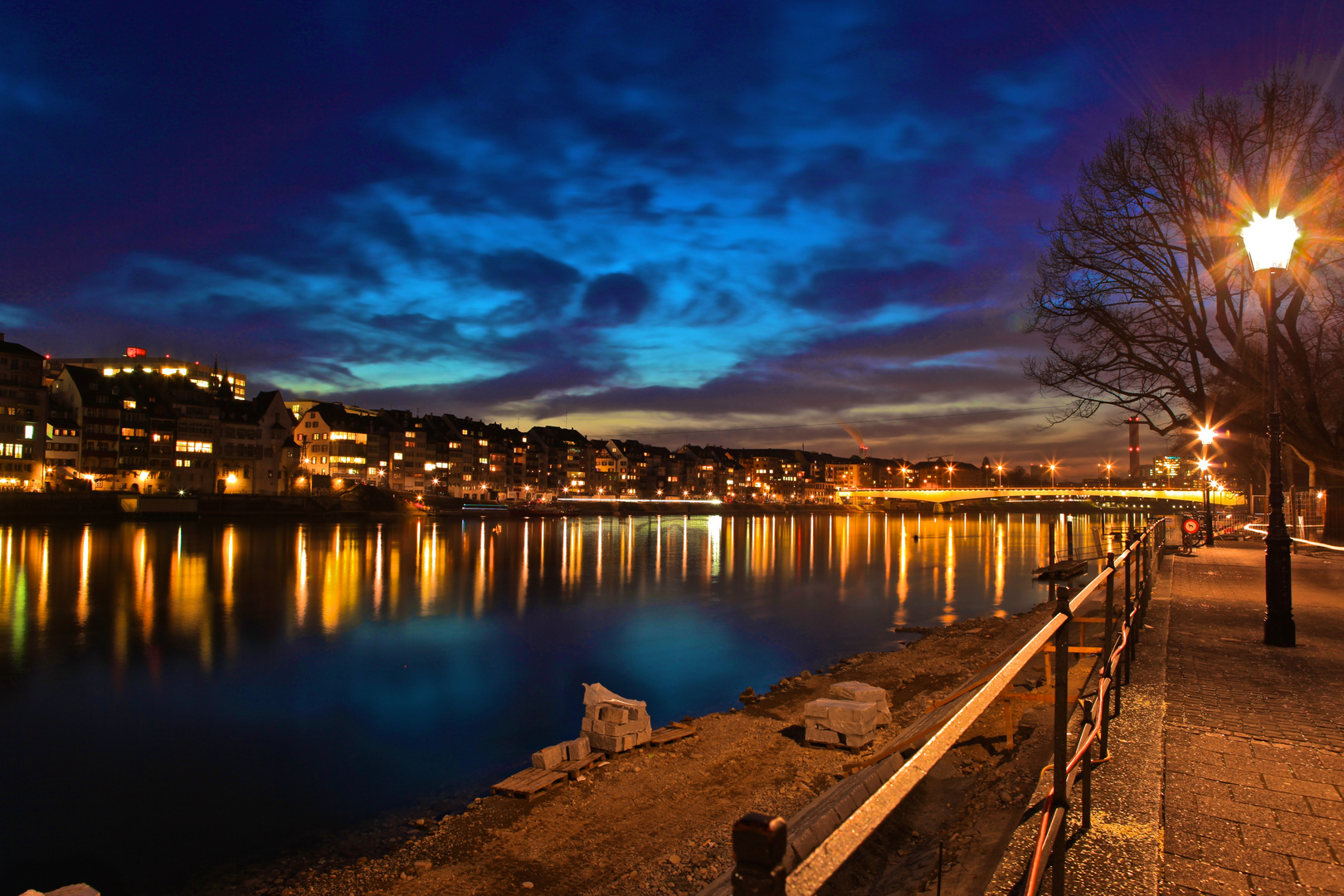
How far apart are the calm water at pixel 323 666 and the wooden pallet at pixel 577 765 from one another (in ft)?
5.93

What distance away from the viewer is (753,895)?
4.95ft

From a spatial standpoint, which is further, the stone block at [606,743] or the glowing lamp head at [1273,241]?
the stone block at [606,743]

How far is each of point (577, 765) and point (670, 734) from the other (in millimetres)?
2291

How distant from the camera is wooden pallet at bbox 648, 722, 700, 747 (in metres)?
13.8

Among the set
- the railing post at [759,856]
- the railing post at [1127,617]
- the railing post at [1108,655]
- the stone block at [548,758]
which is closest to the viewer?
the railing post at [759,856]

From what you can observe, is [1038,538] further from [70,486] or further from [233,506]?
[70,486]

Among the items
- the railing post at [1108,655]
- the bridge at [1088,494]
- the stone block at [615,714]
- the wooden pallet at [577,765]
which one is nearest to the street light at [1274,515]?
the railing post at [1108,655]

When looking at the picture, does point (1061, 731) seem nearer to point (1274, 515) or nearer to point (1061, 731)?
point (1061, 731)

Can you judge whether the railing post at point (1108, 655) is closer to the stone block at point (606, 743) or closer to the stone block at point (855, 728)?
the stone block at point (855, 728)

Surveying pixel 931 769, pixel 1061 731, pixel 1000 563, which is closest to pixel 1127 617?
pixel 931 769

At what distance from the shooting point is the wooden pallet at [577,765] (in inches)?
486

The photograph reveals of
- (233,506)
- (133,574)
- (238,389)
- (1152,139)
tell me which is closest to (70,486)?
(233,506)

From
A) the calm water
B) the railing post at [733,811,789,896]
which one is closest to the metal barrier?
the railing post at [733,811,789,896]

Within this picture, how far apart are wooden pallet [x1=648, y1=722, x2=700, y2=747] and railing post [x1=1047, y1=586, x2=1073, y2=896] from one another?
10.8 metres
